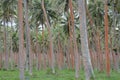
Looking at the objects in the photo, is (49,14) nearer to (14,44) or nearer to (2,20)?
(2,20)

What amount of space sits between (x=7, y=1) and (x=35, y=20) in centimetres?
815

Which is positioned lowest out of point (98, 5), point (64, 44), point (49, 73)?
point (49, 73)

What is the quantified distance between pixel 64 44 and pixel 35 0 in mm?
30469

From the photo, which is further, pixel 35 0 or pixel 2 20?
pixel 2 20

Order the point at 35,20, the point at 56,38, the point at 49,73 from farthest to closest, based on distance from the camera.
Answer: the point at 56,38, the point at 35,20, the point at 49,73

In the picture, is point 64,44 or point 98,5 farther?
point 64,44

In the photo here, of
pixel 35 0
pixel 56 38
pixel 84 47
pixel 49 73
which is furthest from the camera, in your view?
pixel 56 38

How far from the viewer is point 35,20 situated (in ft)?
167

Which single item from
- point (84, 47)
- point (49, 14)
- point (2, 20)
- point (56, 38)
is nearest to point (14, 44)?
point (56, 38)

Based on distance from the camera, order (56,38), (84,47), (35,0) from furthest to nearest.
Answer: (56,38) < (35,0) < (84,47)

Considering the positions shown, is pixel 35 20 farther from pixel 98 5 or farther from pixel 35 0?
pixel 98 5

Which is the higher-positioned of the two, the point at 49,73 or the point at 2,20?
the point at 2,20

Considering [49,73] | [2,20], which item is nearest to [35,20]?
[2,20]

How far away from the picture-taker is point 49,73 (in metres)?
39.5
